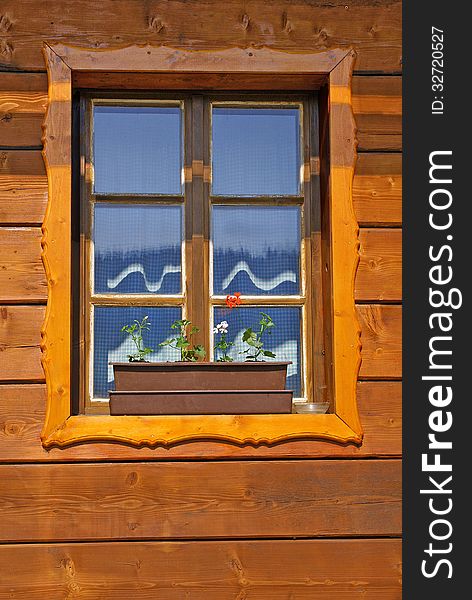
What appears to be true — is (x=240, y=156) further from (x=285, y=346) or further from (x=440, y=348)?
(x=440, y=348)

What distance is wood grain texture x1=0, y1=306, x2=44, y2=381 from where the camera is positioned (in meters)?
3.50

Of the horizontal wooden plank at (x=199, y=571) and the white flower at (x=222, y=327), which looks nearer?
the horizontal wooden plank at (x=199, y=571)

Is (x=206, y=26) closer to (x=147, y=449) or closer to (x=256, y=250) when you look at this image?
(x=256, y=250)

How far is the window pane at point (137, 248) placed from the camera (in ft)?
12.3

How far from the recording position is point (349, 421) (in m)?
3.51

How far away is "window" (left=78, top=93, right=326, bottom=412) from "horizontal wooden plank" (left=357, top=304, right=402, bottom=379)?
21cm

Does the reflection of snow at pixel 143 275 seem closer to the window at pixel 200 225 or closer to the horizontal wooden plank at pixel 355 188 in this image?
the window at pixel 200 225

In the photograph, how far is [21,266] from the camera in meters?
3.56

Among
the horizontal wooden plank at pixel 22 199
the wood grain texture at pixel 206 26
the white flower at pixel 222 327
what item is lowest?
the white flower at pixel 222 327

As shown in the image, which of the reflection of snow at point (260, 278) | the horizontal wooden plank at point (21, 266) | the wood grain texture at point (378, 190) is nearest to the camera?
the horizontal wooden plank at point (21, 266)

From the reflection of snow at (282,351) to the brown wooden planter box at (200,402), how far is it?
0.23 metres

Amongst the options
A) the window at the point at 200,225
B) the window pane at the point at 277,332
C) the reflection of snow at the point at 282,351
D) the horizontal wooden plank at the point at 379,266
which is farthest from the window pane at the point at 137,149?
the horizontal wooden plank at the point at 379,266

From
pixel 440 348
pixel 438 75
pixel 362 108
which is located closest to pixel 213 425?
pixel 440 348

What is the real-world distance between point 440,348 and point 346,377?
37 cm
